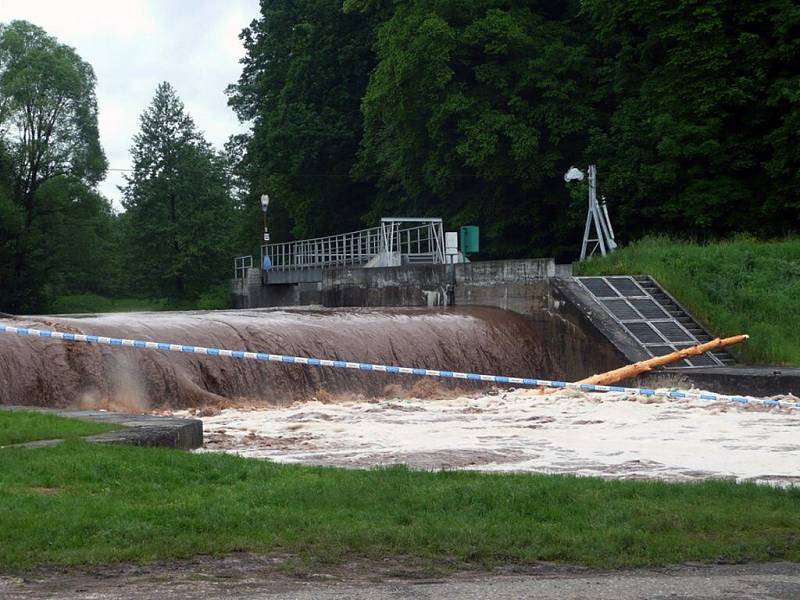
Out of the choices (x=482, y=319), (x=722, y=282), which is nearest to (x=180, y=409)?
(x=482, y=319)

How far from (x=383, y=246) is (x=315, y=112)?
17.2 meters

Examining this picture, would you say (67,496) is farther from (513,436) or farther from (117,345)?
(117,345)

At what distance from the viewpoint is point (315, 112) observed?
5322cm

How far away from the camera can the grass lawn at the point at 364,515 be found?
7.08m

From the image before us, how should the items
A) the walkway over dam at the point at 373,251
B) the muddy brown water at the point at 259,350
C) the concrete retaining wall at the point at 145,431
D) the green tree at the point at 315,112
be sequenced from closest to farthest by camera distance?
the concrete retaining wall at the point at 145,431 < the muddy brown water at the point at 259,350 < the walkway over dam at the point at 373,251 < the green tree at the point at 315,112

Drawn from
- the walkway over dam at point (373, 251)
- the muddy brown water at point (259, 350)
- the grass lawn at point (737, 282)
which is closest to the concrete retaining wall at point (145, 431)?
the muddy brown water at point (259, 350)

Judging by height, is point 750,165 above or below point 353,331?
above

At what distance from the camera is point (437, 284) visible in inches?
1137

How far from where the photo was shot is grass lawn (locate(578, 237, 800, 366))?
23875mm

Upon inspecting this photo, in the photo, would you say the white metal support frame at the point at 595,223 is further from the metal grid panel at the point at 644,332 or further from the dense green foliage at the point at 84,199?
the dense green foliage at the point at 84,199

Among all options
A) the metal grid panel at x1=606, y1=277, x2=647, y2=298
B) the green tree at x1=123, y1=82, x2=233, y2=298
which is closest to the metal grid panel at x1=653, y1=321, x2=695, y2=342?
the metal grid panel at x1=606, y1=277, x2=647, y2=298

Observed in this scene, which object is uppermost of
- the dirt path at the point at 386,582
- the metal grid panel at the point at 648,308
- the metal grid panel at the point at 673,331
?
the metal grid panel at the point at 648,308

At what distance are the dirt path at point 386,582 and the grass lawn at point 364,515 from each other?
19 cm

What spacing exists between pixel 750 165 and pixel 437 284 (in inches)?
444
